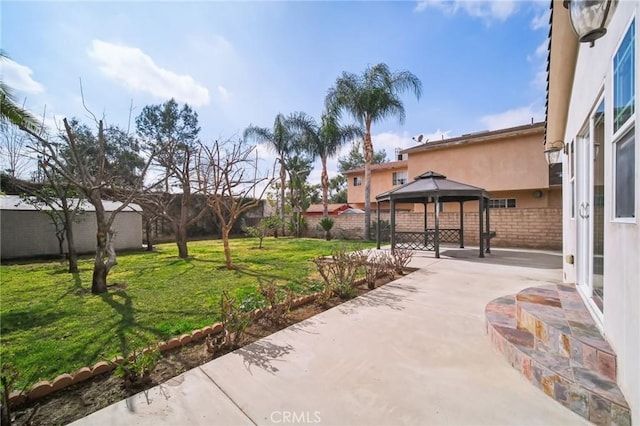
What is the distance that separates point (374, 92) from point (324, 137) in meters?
4.59

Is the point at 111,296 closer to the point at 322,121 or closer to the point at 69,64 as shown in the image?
the point at 69,64

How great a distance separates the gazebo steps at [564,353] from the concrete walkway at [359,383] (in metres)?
0.11

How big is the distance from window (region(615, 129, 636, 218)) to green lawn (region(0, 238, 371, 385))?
439 centimetres

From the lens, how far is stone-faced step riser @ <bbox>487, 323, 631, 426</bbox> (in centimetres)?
184

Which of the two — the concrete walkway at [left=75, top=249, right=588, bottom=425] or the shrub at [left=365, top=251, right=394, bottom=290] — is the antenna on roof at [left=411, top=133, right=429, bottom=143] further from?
the concrete walkway at [left=75, top=249, right=588, bottom=425]

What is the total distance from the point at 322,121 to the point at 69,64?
535 inches

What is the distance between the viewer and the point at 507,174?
51.5 feet

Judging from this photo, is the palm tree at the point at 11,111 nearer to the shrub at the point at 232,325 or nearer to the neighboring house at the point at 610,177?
the shrub at the point at 232,325

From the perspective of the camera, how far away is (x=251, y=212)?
23812mm

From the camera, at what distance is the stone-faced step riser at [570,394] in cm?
184

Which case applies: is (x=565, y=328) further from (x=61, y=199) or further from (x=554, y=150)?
(x=61, y=199)

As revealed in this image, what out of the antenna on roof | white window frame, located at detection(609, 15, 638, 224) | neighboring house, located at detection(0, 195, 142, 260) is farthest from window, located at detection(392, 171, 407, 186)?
white window frame, located at detection(609, 15, 638, 224)

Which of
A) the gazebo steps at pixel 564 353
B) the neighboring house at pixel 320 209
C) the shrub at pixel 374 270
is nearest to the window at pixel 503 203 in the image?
the shrub at pixel 374 270

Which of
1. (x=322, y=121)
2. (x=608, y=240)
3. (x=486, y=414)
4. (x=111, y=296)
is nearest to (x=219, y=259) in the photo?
(x=111, y=296)
